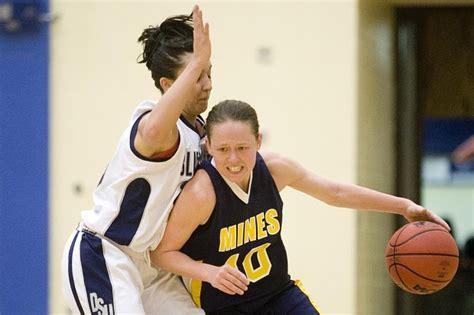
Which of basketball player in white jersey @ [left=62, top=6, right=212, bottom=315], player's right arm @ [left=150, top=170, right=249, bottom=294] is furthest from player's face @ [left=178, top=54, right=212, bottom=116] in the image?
player's right arm @ [left=150, top=170, right=249, bottom=294]

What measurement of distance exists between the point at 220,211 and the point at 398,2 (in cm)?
399

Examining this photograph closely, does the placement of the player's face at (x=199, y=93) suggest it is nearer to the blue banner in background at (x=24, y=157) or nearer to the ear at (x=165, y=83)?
the ear at (x=165, y=83)

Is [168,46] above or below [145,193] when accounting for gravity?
above

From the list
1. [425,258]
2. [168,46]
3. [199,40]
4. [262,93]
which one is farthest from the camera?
[262,93]

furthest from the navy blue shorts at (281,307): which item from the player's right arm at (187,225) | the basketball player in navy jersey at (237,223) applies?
the player's right arm at (187,225)

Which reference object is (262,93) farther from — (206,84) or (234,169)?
(234,169)

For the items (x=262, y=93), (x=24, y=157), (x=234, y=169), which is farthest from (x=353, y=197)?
(x=24, y=157)

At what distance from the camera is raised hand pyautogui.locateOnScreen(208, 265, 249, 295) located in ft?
12.0

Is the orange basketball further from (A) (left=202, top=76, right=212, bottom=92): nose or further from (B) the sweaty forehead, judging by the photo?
(A) (left=202, top=76, right=212, bottom=92): nose

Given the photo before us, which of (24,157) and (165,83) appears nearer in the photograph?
(165,83)

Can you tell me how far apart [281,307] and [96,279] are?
2.37 ft

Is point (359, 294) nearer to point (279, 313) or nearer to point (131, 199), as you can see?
point (279, 313)

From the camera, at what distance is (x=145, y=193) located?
3.82 meters

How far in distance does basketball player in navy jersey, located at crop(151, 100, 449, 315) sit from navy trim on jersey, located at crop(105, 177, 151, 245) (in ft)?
0.38
